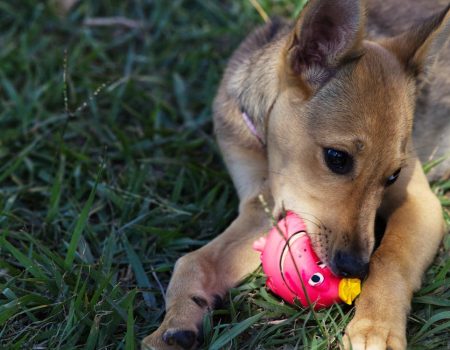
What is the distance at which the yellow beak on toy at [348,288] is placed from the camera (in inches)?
142

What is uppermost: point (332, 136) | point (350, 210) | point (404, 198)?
point (332, 136)

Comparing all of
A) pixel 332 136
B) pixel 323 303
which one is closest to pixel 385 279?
pixel 323 303

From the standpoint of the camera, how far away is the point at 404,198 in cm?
426

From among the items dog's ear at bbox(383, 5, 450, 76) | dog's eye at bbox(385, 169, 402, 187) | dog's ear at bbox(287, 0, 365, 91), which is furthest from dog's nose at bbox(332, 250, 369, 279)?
dog's ear at bbox(383, 5, 450, 76)

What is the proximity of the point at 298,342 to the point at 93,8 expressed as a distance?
176 inches

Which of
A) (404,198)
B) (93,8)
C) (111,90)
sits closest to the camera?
(404,198)

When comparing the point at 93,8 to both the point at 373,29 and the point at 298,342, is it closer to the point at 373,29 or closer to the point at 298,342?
the point at 373,29

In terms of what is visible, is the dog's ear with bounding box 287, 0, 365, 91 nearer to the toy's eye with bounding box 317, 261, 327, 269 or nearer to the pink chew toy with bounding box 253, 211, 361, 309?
the pink chew toy with bounding box 253, 211, 361, 309

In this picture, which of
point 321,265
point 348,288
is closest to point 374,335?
point 348,288

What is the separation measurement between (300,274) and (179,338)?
2.28 feet

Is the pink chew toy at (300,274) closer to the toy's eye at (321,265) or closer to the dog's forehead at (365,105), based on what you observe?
the toy's eye at (321,265)

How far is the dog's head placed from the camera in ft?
12.0

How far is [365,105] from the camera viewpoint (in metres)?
3.71

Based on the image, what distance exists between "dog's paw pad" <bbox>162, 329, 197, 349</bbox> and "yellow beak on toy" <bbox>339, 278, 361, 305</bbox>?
804 mm
